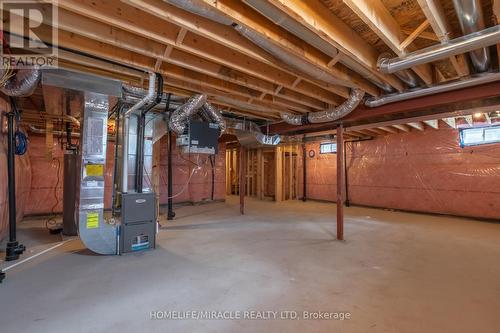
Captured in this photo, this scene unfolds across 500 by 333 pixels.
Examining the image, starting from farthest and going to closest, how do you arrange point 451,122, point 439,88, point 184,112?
point 451,122 < point 184,112 < point 439,88

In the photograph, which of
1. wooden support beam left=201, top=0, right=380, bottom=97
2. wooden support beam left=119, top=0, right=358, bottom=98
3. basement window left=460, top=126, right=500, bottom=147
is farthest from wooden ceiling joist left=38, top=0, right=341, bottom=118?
basement window left=460, top=126, right=500, bottom=147

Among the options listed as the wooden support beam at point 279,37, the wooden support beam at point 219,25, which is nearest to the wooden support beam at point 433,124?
the wooden support beam at point 279,37

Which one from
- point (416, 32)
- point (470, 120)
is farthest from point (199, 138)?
point (470, 120)

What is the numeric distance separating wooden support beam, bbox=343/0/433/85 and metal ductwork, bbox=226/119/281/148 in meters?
3.04

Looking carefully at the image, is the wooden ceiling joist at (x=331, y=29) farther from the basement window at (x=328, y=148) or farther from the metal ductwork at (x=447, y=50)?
the basement window at (x=328, y=148)

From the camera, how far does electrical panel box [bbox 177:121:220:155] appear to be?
3.78 meters

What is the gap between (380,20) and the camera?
1.75m

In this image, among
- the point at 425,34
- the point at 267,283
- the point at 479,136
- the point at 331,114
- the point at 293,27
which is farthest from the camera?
the point at 479,136

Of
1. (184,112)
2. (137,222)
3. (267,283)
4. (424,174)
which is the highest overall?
(184,112)

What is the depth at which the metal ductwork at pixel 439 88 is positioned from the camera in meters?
2.36

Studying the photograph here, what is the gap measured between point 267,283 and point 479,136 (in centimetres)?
563

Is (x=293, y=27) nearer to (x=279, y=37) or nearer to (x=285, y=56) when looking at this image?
(x=279, y=37)

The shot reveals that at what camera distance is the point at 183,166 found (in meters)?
6.67

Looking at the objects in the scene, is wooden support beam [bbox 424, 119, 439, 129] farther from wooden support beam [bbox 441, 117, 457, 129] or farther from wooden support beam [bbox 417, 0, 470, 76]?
wooden support beam [bbox 417, 0, 470, 76]
